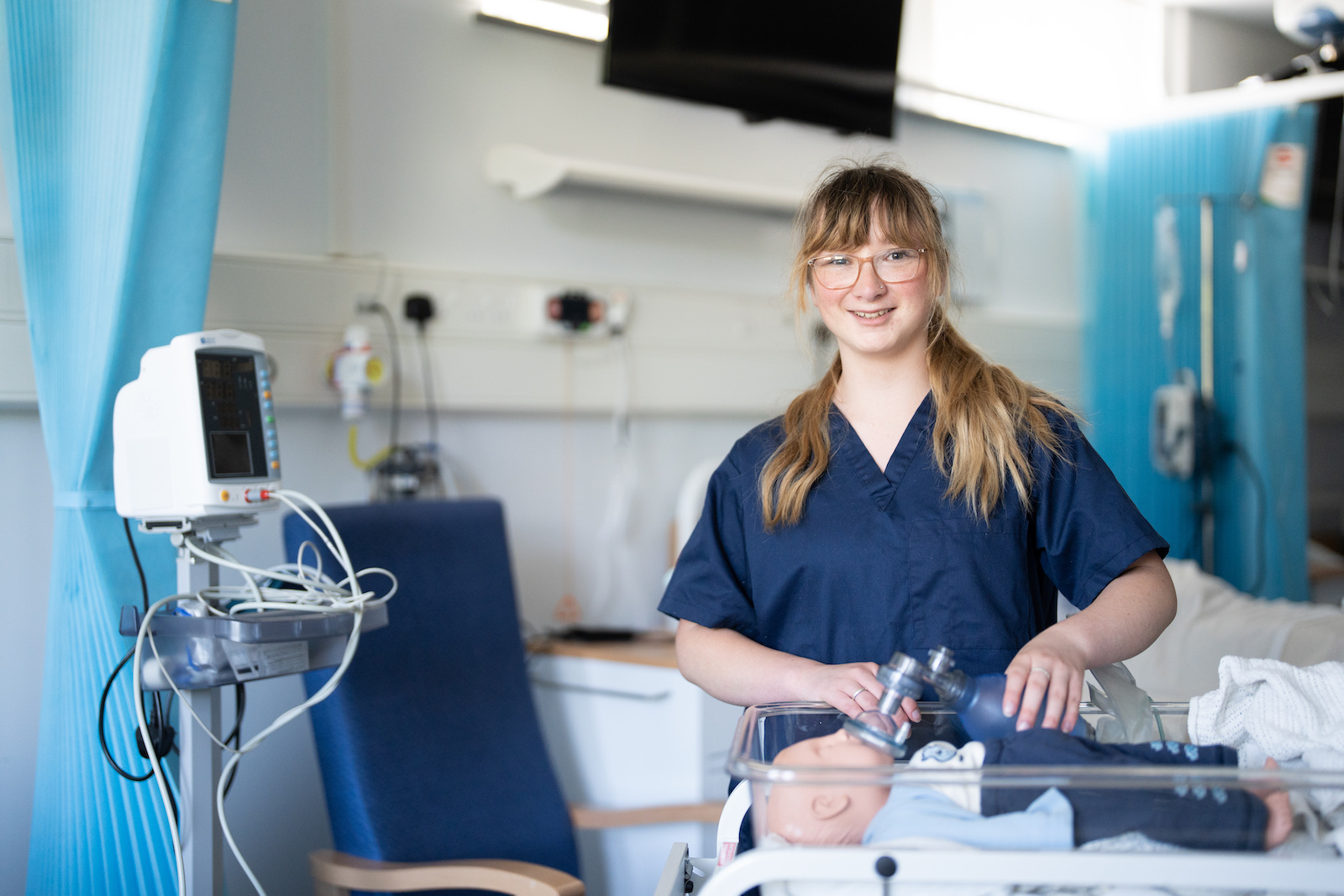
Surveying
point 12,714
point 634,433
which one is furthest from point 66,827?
point 634,433

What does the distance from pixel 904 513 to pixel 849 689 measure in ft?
1.01

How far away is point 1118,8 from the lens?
4.06m

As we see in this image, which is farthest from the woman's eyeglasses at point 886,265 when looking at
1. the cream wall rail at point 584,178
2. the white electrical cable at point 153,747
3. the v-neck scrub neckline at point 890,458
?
the cream wall rail at point 584,178

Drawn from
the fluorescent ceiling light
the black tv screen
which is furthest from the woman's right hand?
the fluorescent ceiling light

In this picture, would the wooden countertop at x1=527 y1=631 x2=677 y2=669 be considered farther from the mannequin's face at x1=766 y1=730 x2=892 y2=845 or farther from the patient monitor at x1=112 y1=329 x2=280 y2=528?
the mannequin's face at x1=766 y1=730 x2=892 y2=845

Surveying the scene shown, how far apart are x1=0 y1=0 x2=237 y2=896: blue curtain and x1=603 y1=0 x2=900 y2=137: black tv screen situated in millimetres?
1116

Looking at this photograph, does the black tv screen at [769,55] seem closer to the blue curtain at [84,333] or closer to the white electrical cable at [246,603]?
the blue curtain at [84,333]

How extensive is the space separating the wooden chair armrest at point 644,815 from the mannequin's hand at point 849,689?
101cm

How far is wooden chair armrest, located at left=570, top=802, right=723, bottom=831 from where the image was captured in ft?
6.96

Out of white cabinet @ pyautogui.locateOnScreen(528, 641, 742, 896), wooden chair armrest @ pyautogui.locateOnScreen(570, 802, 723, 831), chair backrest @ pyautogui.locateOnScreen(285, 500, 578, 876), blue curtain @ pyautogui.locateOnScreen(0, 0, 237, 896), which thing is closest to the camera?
blue curtain @ pyautogui.locateOnScreen(0, 0, 237, 896)

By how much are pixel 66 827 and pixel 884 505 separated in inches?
49.0

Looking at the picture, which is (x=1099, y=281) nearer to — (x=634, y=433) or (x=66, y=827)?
(x=634, y=433)

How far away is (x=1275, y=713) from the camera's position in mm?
1093

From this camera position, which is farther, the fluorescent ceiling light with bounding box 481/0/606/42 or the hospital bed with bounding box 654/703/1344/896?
the fluorescent ceiling light with bounding box 481/0/606/42
